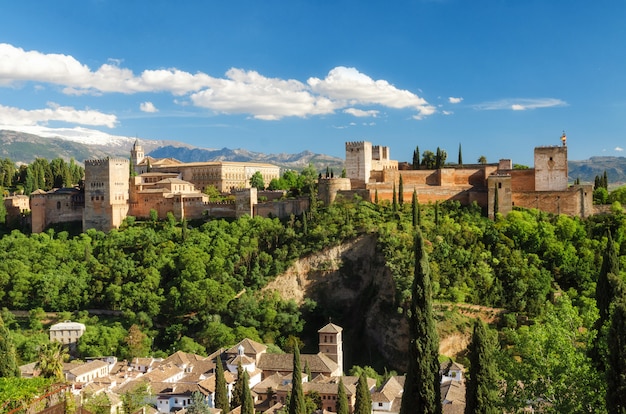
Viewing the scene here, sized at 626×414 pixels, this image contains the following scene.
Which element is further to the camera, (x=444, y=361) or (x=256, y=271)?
(x=256, y=271)

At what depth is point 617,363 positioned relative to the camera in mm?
13797

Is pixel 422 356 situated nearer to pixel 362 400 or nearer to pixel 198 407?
pixel 362 400

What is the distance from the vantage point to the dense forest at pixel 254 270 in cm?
4303

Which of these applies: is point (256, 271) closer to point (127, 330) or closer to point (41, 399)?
point (127, 330)

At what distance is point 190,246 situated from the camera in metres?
50.7

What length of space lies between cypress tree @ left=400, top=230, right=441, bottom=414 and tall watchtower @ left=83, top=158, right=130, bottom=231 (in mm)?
40831

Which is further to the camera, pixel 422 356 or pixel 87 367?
pixel 87 367

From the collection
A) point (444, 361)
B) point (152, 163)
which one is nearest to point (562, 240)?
point (444, 361)

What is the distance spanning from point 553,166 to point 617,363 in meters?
38.3

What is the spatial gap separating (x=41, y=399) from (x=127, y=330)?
28.5m

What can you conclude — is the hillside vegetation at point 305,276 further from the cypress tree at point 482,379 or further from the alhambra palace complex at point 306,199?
the cypress tree at point 482,379

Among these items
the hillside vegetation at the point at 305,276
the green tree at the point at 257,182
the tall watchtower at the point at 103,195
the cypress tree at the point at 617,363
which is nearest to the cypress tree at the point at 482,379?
the cypress tree at the point at 617,363

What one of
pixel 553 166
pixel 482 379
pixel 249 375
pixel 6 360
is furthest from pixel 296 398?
pixel 553 166

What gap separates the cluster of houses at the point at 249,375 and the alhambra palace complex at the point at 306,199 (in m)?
14.7
